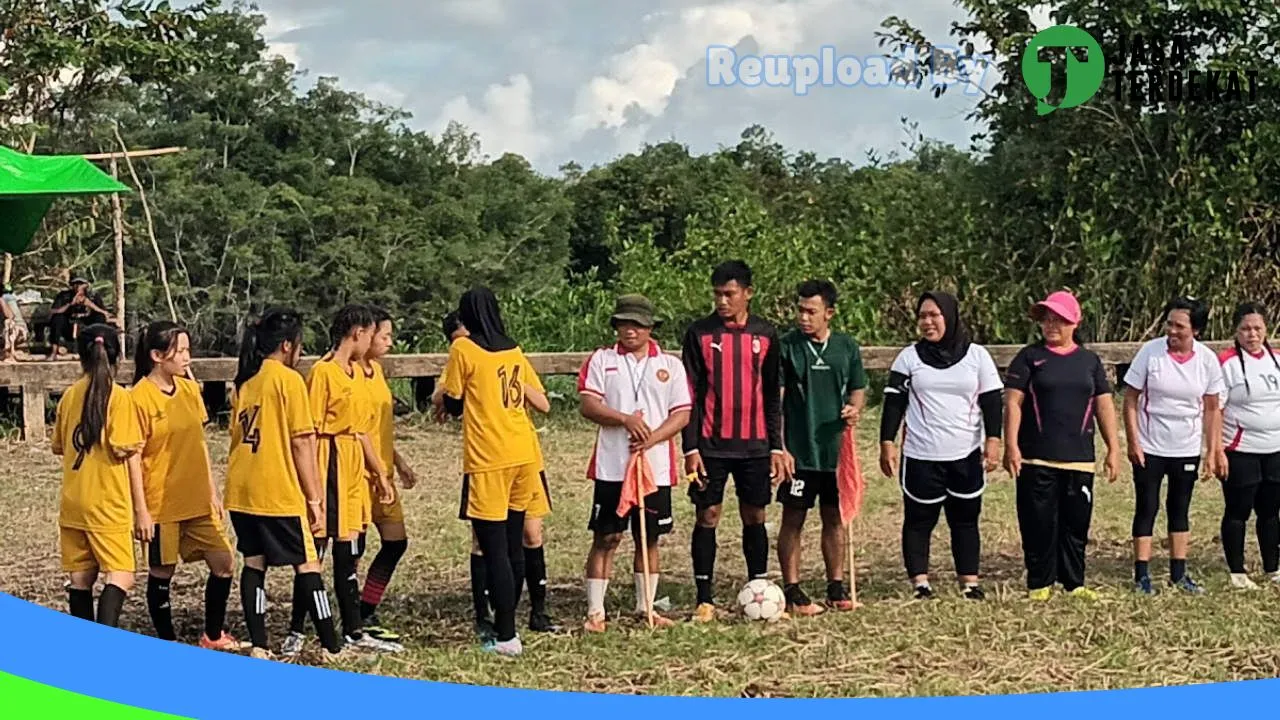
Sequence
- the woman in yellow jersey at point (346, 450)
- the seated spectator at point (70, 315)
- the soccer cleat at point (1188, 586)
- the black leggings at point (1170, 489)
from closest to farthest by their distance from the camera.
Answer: the woman in yellow jersey at point (346, 450) → the soccer cleat at point (1188, 586) → the black leggings at point (1170, 489) → the seated spectator at point (70, 315)

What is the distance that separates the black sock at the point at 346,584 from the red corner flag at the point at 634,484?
99 cm

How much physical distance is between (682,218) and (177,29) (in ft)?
33.1

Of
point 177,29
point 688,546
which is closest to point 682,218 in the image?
point 177,29

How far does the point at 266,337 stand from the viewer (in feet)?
17.0

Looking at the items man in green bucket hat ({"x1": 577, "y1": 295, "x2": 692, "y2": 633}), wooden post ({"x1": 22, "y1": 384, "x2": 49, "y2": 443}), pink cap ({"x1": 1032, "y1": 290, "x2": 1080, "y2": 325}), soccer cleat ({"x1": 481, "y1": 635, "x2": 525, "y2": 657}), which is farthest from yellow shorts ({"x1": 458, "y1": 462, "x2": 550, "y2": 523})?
wooden post ({"x1": 22, "y1": 384, "x2": 49, "y2": 443})

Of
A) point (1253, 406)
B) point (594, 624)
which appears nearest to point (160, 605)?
point (594, 624)

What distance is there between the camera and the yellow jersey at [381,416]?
5641mm

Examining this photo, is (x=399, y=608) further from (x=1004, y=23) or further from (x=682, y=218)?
(x=682, y=218)

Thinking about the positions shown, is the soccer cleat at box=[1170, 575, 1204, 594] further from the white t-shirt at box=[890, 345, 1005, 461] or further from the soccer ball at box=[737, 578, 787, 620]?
the soccer ball at box=[737, 578, 787, 620]

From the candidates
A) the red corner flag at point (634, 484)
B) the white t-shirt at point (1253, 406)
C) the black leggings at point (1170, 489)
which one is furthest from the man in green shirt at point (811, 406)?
the white t-shirt at point (1253, 406)

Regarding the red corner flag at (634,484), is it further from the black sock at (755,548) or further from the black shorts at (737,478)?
the black sock at (755,548)

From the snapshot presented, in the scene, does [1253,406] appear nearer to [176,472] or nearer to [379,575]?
[379,575]

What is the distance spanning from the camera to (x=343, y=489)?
5.43m

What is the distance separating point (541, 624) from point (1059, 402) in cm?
218
